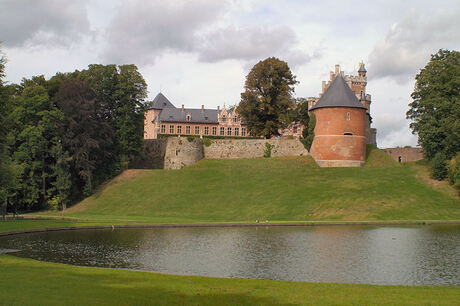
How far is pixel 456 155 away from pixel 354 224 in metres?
16.5

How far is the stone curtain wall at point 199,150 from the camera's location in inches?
2376

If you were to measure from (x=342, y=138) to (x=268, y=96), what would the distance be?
11413mm

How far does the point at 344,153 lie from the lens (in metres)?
55.3

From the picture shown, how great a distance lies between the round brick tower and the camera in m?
55.4

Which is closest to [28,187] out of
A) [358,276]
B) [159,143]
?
[159,143]

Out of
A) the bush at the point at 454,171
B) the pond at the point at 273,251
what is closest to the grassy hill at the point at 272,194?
the bush at the point at 454,171

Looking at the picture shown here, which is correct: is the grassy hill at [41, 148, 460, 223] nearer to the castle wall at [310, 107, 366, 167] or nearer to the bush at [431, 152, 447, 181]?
the bush at [431, 152, 447, 181]

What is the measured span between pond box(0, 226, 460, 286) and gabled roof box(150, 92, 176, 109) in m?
56.1

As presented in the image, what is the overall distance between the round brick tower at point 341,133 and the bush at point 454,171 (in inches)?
458

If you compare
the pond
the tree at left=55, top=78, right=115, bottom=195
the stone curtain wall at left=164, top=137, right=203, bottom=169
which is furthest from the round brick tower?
the tree at left=55, top=78, right=115, bottom=195

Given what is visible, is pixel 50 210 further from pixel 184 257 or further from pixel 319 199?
pixel 184 257

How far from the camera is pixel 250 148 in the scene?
61812 millimetres

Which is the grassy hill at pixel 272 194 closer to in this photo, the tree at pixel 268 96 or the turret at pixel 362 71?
the tree at pixel 268 96

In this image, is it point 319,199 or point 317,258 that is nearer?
point 317,258
